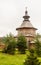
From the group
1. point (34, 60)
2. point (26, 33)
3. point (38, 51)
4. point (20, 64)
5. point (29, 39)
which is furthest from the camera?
point (26, 33)

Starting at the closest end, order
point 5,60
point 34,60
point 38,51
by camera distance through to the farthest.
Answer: point 34,60
point 5,60
point 38,51

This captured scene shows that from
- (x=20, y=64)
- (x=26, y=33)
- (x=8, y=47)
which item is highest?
(x=26, y=33)

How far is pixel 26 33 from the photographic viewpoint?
215ft

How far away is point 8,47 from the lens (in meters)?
42.6

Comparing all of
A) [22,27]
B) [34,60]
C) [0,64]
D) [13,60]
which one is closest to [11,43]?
[13,60]

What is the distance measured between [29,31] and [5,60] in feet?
102

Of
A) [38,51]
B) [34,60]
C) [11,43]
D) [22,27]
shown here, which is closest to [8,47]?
[11,43]

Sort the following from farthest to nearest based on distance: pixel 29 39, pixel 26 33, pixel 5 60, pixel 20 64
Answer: pixel 26 33 → pixel 29 39 → pixel 5 60 → pixel 20 64

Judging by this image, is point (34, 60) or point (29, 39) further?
point (29, 39)

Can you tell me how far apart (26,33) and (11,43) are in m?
22.4

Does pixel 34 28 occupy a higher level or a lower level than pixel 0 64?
higher

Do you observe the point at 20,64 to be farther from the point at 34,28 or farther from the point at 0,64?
the point at 34,28

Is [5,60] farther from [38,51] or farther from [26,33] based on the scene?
[26,33]

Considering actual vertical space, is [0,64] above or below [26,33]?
below
